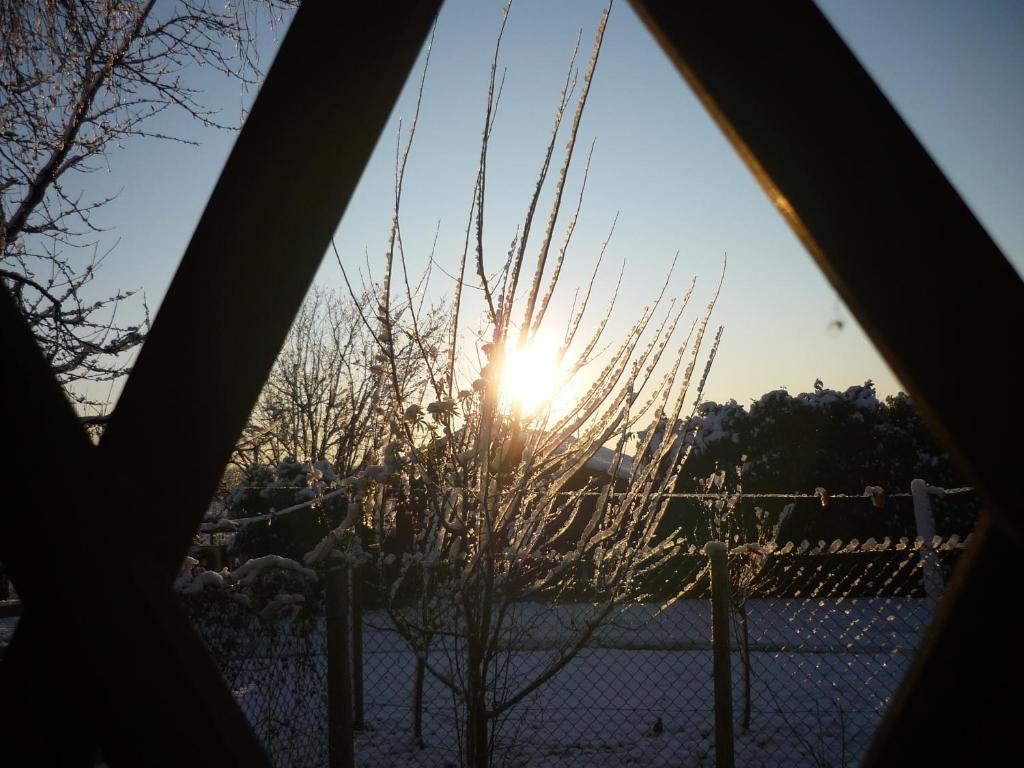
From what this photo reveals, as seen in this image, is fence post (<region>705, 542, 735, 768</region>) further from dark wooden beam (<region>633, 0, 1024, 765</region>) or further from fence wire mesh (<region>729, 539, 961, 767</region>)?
dark wooden beam (<region>633, 0, 1024, 765</region>)

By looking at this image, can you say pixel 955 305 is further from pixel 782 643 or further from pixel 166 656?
pixel 782 643

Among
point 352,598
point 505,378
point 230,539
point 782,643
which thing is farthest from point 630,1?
point 782,643

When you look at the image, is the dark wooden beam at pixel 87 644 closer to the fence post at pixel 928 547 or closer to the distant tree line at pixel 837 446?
the fence post at pixel 928 547

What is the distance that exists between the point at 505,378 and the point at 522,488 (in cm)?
43

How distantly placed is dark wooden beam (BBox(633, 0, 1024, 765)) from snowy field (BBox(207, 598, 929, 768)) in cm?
329

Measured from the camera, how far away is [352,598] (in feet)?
15.3

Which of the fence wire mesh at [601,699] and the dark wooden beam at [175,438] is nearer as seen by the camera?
the dark wooden beam at [175,438]

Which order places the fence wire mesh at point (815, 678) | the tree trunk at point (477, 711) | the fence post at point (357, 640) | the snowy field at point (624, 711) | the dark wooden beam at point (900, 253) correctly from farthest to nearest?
the fence post at point (357, 640) < the fence wire mesh at point (815, 678) < the snowy field at point (624, 711) < the tree trunk at point (477, 711) < the dark wooden beam at point (900, 253)

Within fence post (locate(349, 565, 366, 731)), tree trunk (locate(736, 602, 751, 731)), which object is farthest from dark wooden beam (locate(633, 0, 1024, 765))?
tree trunk (locate(736, 602, 751, 731))

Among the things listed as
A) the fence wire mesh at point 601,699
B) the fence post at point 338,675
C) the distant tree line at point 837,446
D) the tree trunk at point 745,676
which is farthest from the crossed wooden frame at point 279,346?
the distant tree line at point 837,446

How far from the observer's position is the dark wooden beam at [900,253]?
605 mm

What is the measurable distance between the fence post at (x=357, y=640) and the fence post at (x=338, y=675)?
729 millimetres

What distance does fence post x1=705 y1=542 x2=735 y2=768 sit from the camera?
11.8ft

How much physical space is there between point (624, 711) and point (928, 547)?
2618 millimetres
